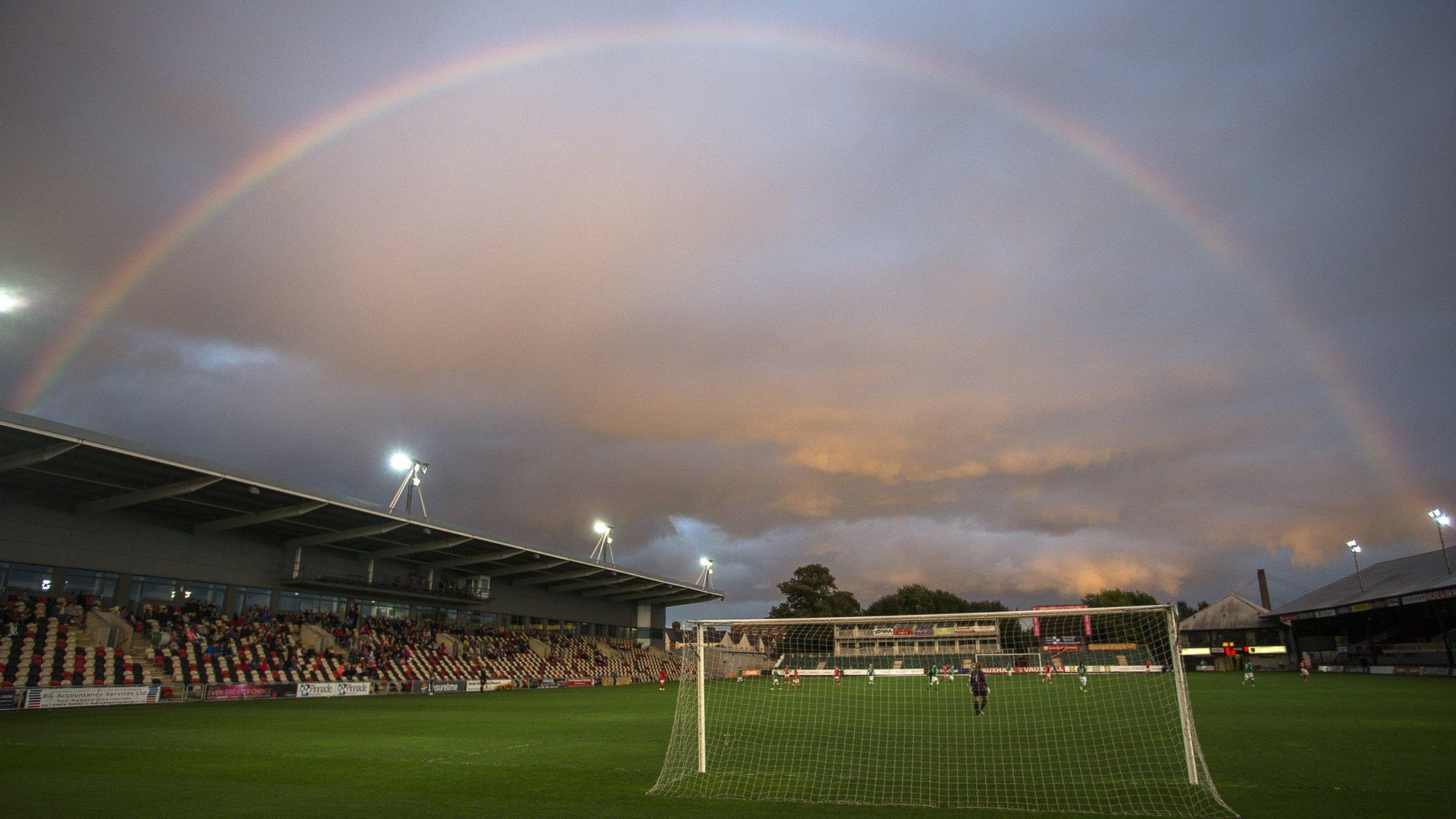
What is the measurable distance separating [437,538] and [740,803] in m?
41.1

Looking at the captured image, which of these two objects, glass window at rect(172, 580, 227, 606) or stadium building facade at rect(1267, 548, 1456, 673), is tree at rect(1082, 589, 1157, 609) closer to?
stadium building facade at rect(1267, 548, 1456, 673)

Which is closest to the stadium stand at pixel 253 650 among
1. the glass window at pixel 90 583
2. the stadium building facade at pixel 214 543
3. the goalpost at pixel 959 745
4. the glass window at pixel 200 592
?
the glass window at pixel 200 592

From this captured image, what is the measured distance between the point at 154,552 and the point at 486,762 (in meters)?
31.8

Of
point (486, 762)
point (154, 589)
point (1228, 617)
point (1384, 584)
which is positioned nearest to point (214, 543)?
point (154, 589)

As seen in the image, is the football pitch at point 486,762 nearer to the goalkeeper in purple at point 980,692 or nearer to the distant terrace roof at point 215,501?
the goalkeeper in purple at point 980,692

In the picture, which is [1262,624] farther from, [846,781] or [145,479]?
[145,479]

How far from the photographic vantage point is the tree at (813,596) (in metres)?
106

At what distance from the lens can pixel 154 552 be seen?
36469 millimetres

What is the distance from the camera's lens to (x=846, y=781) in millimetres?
11938

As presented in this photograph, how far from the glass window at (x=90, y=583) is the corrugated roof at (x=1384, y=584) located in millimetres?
64785

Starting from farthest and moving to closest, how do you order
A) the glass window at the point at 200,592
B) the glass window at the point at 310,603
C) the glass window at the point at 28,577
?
the glass window at the point at 310,603
the glass window at the point at 200,592
the glass window at the point at 28,577

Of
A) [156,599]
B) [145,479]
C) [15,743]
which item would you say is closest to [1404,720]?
[15,743]

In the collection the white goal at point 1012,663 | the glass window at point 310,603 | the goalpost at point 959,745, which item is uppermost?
the glass window at point 310,603

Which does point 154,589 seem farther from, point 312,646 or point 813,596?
point 813,596
